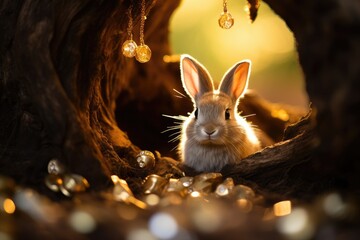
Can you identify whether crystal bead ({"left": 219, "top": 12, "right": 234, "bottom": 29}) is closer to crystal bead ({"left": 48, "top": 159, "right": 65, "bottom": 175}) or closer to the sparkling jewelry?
the sparkling jewelry

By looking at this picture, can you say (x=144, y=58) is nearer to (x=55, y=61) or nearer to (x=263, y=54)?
(x=55, y=61)

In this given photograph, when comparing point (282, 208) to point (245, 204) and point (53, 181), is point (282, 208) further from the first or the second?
point (53, 181)

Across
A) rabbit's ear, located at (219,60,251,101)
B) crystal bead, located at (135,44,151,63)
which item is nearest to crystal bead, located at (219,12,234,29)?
rabbit's ear, located at (219,60,251,101)

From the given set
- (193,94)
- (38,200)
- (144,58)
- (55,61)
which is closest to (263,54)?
(193,94)

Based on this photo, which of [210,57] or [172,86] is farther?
[210,57]

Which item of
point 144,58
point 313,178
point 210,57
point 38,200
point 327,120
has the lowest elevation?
point 38,200

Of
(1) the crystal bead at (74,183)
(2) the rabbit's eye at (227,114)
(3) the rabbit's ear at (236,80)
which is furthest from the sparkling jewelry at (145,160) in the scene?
(1) the crystal bead at (74,183)

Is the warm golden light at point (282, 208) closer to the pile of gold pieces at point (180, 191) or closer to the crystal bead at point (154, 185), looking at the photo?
the pile of gold pieces at point (180, 191)

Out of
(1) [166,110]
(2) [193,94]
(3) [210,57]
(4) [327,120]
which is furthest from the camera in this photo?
(3) [210,57]
